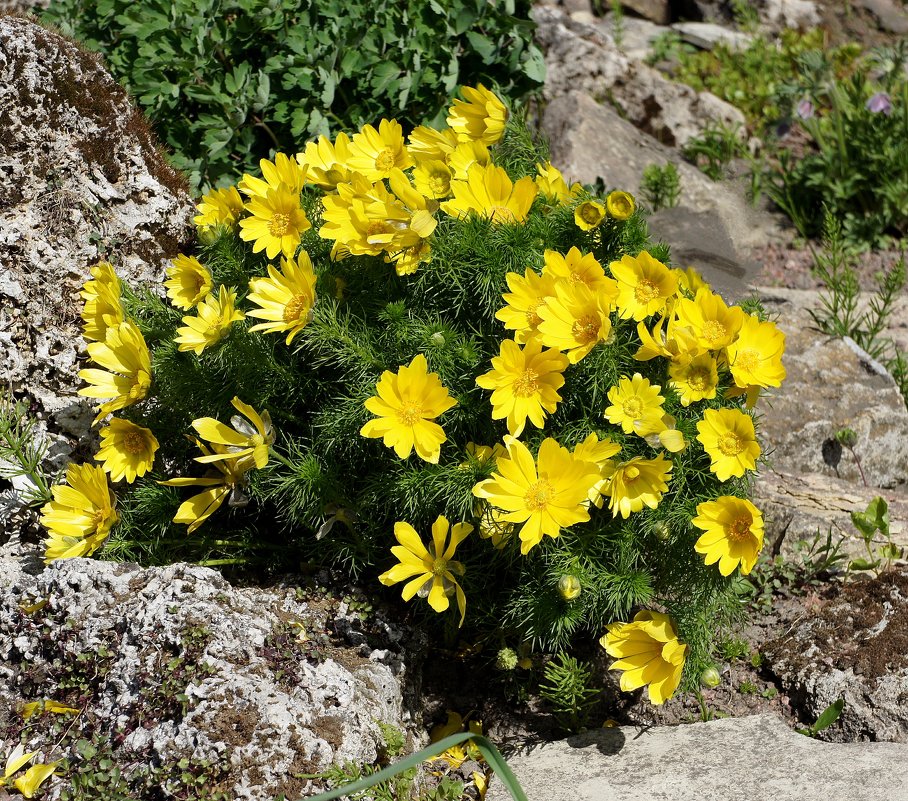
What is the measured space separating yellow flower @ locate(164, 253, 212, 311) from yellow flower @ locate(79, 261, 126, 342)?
6.1 inches

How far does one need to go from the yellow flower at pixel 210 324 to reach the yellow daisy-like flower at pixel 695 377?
1136 mm

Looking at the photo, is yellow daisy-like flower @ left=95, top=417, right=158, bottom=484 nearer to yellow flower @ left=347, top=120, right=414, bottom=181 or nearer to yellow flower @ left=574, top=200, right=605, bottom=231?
yellow flower @ left=347, top=120, right=414, bottom=181

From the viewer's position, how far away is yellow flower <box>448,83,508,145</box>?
9.40 ft

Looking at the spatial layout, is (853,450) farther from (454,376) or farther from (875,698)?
(454,376)

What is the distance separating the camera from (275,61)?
3.57 m

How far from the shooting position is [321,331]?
2484 mm

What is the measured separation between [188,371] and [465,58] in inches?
77.0

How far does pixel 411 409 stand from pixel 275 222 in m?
0.79

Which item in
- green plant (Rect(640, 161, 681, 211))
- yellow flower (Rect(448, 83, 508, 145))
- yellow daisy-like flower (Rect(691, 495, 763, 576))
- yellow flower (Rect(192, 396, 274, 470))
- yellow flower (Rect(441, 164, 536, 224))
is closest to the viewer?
yellow daisy-like flower (Rect(691, 495, 763, 576))

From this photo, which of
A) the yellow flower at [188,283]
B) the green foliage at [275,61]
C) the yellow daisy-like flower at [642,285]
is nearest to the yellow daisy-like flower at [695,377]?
the yellow daisy-like flower at [642,285]

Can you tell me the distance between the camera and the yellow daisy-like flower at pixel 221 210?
2875mm

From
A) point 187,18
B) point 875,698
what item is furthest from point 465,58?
point 875,698

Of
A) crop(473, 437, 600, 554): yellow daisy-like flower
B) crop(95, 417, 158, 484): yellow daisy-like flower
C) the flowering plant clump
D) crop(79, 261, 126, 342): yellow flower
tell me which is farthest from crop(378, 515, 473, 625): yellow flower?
crop(79, 261, 126, 342): yellow flower

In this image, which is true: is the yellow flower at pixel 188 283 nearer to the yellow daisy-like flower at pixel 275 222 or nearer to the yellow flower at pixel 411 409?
the yellow daisy-like flower at pixel 275 222
